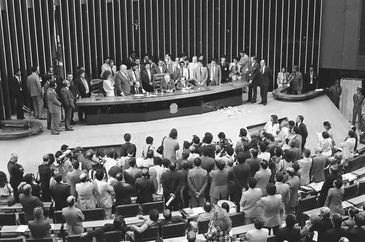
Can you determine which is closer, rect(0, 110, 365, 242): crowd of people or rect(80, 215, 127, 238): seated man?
rect(80, 215, 127, 238): seated man

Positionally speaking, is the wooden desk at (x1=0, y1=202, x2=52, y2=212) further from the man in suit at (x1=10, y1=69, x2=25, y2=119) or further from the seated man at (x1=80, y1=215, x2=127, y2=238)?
the man in suit at (x1=10, y1=69, x2=25, y2=119)

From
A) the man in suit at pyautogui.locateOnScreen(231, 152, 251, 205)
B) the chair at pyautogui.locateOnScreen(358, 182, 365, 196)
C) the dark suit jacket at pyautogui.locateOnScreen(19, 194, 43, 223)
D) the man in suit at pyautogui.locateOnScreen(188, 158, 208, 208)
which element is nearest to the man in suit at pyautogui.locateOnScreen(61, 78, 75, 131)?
the dark suit jacket at pyautogui.locateOnScreen(19, 194, 43, 223)

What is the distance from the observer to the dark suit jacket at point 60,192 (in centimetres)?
866

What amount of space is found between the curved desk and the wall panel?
79.4 inches

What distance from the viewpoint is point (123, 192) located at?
8789mm

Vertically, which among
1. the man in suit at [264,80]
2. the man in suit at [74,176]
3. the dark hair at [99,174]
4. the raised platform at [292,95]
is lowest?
the raised platform at [292,95]

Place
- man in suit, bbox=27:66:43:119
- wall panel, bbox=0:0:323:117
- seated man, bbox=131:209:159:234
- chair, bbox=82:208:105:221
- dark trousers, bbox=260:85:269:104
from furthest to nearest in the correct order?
dark trousers, bbox=260:85:269:104, wall panel, bbox=0:0:323:117, man in suit, bbox=27:66:43:119, chair, bbox=82:208:105:221, seated man, bbox=131:209:159:234

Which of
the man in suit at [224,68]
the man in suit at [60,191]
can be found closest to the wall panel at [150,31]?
the man in suit at [224,68]

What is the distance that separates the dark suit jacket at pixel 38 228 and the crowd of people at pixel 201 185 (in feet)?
0.08

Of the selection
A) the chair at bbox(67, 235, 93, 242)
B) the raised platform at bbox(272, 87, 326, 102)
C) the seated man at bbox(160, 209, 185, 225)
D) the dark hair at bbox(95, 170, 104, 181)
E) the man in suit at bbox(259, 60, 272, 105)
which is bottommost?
the chair at bbox(67, 235, 93, 242)

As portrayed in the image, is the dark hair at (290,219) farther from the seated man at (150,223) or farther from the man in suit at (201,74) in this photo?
the man in suit at (201,74)

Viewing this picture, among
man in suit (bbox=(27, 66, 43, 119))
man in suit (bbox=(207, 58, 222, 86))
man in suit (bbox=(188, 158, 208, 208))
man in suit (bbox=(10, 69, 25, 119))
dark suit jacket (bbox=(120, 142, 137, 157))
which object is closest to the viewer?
man in suit (bbox=(188, 158, 208, 208))

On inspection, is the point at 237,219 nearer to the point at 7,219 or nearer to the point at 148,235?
the point at 148,235

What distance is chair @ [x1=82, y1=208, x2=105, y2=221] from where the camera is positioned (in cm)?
852
